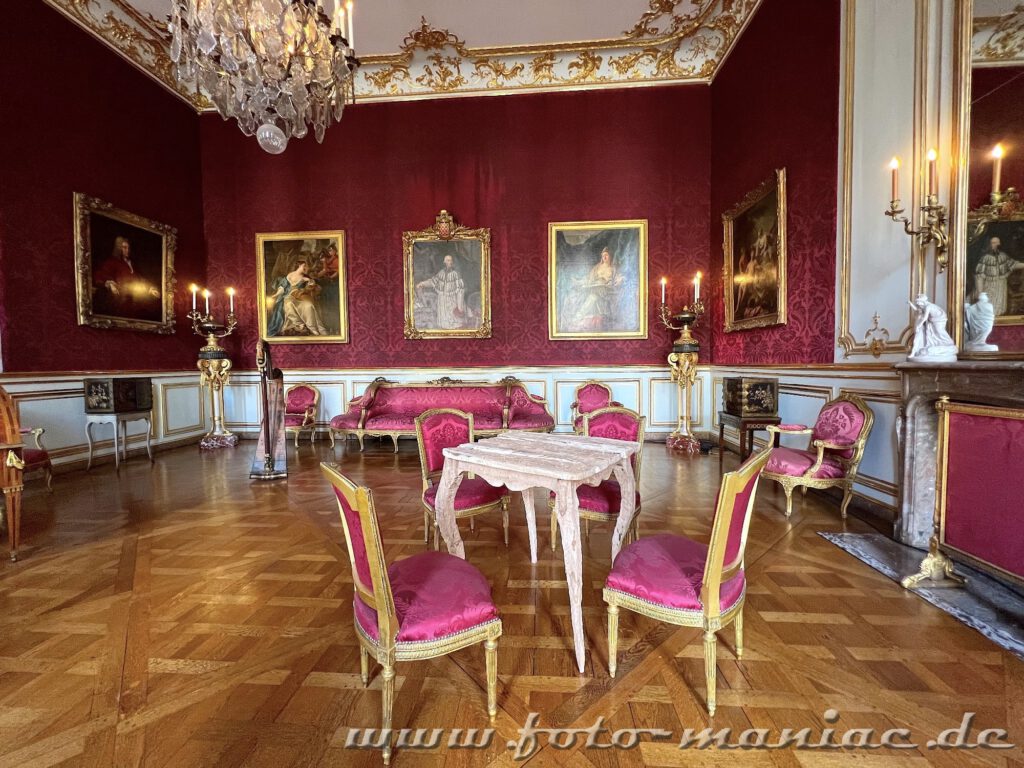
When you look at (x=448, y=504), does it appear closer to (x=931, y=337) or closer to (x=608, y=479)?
(x=608, y=479)

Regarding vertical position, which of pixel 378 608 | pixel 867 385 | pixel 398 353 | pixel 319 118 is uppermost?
pixel 319 118

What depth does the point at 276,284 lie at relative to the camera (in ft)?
22.6

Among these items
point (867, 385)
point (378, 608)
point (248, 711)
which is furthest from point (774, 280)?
point (248, 711)

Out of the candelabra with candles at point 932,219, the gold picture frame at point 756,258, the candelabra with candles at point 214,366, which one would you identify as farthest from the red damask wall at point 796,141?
the candelabra with candles at point 214,366

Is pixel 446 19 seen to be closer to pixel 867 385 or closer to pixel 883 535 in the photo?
pixel 867 385

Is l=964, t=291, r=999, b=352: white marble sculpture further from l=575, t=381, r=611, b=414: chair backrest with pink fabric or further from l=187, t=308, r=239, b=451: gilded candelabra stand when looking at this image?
l=187, t=308, r=239, b=451: gilded candelabra stand

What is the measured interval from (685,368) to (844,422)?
2618mm

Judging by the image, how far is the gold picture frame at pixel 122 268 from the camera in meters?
5.12

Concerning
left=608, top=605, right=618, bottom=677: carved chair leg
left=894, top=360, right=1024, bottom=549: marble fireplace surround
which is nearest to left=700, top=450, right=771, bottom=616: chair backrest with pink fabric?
left=608, top=605, right=618, bottom=677: carved chair leg

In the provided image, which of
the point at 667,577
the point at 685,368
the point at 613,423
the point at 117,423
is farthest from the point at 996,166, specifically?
the point at 117,423

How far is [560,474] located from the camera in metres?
1.77

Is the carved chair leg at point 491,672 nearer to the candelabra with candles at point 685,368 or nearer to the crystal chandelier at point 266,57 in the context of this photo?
the crystal chandelier at point 266,57

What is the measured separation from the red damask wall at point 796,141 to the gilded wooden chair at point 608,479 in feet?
8.18

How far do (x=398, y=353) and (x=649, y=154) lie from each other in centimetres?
475
